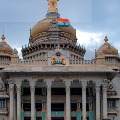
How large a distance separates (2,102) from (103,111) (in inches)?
572

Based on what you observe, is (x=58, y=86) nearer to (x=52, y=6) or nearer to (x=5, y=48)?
(x=5, y=48)

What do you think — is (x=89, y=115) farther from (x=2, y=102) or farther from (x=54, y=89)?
(x=2, y=102)

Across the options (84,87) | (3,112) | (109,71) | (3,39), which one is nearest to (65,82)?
(84,87)

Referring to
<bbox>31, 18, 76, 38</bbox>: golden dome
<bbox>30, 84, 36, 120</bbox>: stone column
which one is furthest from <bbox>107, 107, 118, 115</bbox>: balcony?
<bbox>31, 18, 76, 38</bbox>: golden dome

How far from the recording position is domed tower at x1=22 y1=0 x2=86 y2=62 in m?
63.2

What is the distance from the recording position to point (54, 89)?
181ft

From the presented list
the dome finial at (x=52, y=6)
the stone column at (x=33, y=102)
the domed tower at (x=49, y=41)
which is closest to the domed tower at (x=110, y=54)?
the domed tower at (x=49, y=41)

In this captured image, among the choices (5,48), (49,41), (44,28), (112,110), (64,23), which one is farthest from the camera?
(44,28)

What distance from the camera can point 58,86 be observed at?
2148 inches

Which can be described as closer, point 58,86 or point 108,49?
point 58,86

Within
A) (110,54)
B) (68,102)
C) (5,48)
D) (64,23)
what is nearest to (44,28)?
(5,48)

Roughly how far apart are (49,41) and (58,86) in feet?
35.8

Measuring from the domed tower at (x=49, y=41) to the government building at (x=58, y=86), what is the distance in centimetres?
17

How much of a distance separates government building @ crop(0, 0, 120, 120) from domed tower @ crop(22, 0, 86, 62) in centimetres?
17
